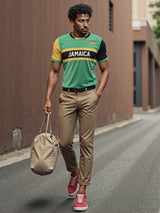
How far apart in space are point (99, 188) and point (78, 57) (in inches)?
73.4

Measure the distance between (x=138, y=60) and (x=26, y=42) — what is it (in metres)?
26.6

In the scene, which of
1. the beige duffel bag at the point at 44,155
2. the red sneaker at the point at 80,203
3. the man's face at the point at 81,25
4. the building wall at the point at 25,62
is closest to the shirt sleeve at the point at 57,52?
the man's face at the point at 81,25

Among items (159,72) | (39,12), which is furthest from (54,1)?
(159,72)

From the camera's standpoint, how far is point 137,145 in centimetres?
970

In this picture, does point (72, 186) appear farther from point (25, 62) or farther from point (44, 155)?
point (25, 62)

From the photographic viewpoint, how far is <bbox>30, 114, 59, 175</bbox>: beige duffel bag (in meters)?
3.83

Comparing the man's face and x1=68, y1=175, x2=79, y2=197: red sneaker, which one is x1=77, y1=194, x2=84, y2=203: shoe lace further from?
the man's face

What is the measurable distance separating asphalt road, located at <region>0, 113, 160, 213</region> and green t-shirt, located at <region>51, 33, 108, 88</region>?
4.37 feet

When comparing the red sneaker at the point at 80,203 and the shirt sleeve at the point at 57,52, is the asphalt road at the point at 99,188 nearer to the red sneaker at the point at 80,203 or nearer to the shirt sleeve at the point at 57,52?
the red sneaker at the point at 80,203

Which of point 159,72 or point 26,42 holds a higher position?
point 26,42

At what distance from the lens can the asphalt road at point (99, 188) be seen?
4055 mm

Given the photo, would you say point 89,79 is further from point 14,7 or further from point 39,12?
point 39,12

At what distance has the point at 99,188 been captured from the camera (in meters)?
4.93

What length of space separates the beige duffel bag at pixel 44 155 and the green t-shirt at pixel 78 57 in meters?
0.63
